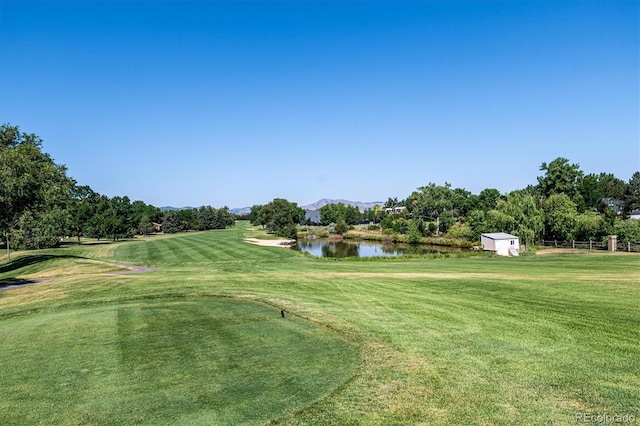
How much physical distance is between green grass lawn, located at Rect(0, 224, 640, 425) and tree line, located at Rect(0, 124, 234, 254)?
834 inches

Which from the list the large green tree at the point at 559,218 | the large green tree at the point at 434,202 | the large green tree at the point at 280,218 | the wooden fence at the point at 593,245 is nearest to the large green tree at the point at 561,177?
the large green tree at the point at 559,218

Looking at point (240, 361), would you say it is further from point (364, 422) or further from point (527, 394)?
point (527, 394)

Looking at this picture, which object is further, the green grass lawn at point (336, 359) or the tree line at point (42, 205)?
the tree line at point (42, 205)

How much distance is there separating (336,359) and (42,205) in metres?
52.8

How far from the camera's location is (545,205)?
59.9 meters

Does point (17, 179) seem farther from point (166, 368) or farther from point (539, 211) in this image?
point (539, 211)

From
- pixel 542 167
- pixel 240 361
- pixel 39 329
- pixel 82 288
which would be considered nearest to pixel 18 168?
pixel 82 288

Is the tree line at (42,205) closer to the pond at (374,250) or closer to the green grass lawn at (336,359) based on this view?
the green grass lawn at (336,359)

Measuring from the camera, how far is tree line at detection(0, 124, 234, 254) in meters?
32.7

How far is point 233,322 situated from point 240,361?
400 cm

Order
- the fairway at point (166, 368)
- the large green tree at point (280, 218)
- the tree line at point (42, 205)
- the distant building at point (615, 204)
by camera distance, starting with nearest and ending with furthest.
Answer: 1. the fairway at point (166, 368)
2. the tree line at point (42, 205)
3. the large green tree at point (280, 218)
4. the distant building at point (615, 204)

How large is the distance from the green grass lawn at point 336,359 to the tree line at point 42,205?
834 inches

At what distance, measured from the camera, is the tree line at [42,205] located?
107 ft

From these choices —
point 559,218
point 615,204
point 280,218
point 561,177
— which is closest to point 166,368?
point 559,218
